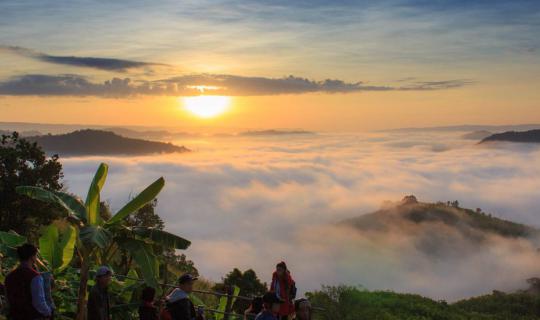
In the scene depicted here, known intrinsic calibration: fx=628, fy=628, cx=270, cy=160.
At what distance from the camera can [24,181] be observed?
3866 centimetres

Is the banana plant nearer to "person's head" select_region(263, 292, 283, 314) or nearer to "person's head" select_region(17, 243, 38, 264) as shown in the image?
"person's head" select_region(17, 243, 38, 264)

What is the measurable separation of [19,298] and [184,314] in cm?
214

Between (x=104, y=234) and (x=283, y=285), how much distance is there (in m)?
3.66

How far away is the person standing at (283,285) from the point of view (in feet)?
36.2

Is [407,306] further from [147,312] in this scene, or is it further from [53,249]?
[147,312]

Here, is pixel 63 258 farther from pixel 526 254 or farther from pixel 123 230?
pixel 526 254

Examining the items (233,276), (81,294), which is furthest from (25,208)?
(81,294)

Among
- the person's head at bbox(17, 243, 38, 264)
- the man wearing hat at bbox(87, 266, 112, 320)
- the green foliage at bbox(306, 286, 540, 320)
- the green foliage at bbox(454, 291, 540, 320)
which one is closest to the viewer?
the person's head at bbox(17, 243, 38, 264)

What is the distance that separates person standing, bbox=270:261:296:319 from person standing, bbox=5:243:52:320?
4.21 m

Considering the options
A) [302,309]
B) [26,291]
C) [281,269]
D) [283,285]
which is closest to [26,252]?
[26,291]

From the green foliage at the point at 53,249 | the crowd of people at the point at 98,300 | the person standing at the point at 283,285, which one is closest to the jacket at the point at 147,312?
the crowd of people at the point at 98,300

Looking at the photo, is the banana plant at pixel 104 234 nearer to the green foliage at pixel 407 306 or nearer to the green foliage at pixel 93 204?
the green foliage at pixel 93 204

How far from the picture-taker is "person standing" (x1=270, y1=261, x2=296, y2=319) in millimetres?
11039

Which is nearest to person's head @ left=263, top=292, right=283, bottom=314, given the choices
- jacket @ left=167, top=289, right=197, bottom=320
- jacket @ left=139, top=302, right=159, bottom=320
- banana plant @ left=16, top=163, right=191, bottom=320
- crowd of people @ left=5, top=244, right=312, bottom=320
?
crowd of people @ left=5, top=244, right=312, bottom=320
